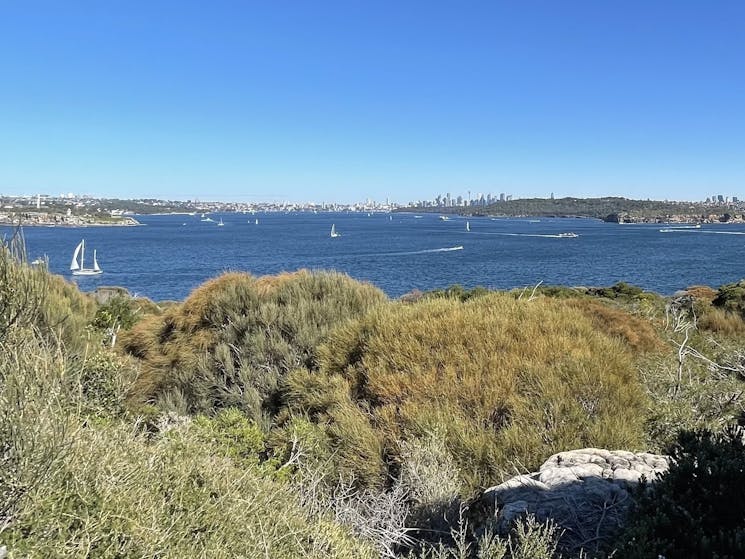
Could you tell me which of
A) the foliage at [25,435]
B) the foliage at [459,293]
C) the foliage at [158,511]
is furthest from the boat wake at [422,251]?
the foliage at [25,435]

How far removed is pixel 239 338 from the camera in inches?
316

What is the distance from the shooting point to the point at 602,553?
9.74 feet

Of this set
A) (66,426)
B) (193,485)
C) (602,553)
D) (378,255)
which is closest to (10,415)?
(66,426)

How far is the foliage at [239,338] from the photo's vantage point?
281 inches

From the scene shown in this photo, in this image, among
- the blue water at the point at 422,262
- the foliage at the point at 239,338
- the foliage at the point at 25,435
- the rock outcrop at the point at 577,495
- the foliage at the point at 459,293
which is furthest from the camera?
the blue water at the point at 422,262

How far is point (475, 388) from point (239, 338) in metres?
3.71

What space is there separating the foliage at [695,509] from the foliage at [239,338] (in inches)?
175

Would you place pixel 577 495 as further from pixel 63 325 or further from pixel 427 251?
pixel 427 251

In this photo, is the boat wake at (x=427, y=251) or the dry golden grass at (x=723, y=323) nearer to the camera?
the dry golden grass at (x=723, y=323)

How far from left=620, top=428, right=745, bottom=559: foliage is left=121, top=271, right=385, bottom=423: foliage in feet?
14.6

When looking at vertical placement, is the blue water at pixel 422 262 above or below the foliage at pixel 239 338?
below

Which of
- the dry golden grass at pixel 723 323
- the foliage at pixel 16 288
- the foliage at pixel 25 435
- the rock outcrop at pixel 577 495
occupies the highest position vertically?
the foliage at pixel 16 288

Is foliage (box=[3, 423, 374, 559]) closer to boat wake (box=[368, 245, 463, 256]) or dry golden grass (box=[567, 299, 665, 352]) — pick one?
dry golden grass (box=[567, 299, 665, 352])

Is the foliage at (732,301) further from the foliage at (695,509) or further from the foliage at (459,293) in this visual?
the foliage at (695,509)
